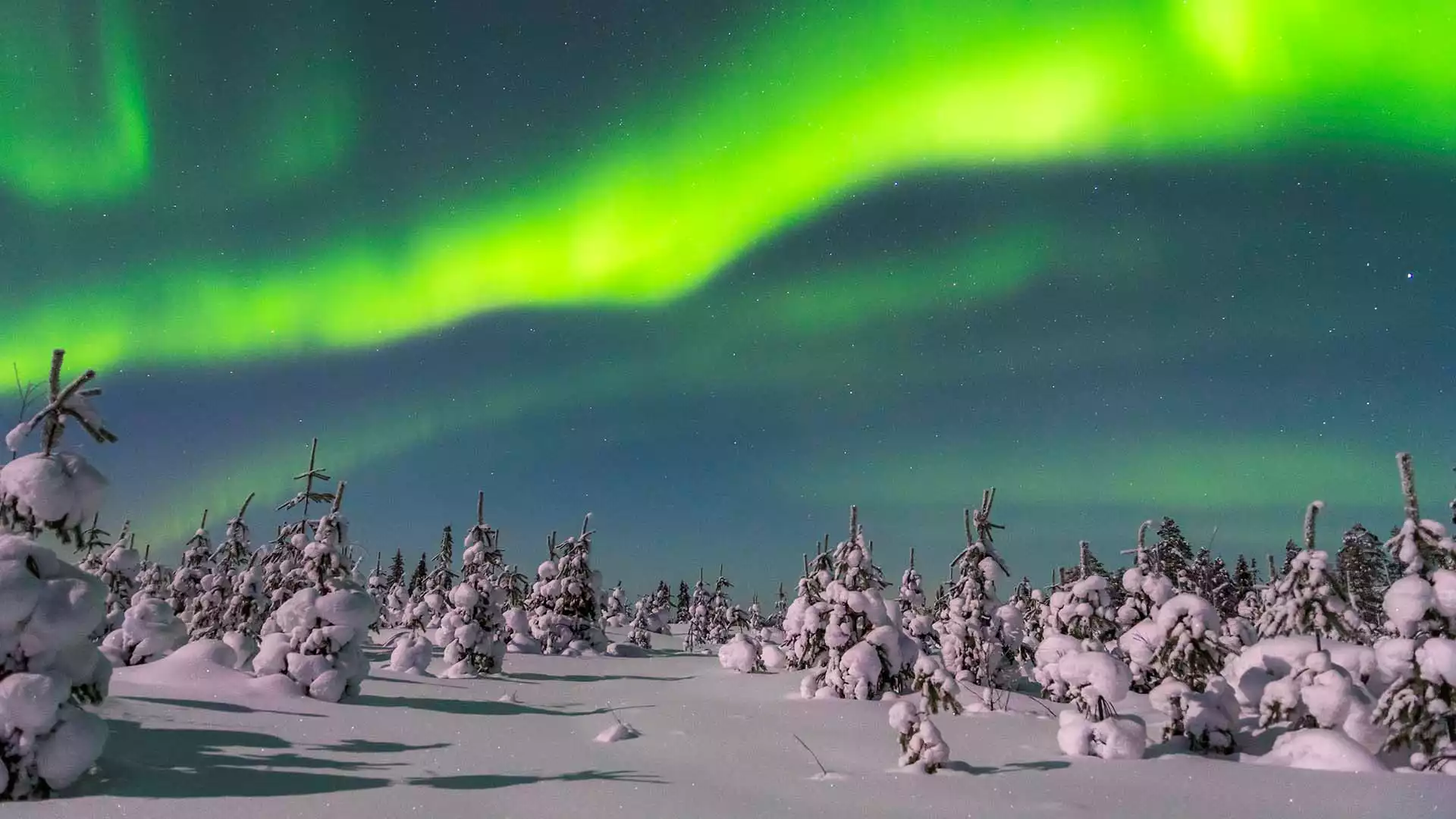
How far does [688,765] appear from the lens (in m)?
13.9

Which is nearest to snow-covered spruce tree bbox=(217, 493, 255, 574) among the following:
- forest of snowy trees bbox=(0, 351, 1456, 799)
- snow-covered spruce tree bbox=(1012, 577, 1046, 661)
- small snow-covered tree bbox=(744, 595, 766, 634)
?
forest of snowy trees bbox=(0, 351, 1456, 799)

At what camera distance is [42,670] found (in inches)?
386

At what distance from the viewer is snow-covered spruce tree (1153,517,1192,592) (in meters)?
54.6

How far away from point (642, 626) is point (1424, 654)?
63.0 m

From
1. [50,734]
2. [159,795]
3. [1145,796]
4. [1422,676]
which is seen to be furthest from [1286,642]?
[50,734]

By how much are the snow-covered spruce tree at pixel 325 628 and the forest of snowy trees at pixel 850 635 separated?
56 millimetres

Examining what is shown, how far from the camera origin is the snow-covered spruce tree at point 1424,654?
43.6 feet

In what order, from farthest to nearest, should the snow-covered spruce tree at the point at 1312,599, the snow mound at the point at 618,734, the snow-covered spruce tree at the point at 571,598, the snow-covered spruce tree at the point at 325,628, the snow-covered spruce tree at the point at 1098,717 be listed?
the snow-covered spruce tree at the point at 571,598
the snow-covered spruce tree at the point at 1312,599
the snow-covered spruce tree at the point at 325,628
the snow mound at the point at 618,734
the snow-covered spruce tree at the point at 1098,717

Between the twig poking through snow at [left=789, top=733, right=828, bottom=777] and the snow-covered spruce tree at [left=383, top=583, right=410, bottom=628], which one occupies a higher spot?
the twig poking through snow at [left=789, top=733, right=828, bottom=777]

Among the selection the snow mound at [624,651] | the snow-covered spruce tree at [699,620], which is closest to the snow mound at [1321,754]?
the snow mound at [624,651]

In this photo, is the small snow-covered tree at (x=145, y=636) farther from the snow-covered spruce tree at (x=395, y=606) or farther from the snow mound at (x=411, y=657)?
the snow-covered spruce tree at (x=395, y=606)

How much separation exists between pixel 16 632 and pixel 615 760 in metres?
8.80

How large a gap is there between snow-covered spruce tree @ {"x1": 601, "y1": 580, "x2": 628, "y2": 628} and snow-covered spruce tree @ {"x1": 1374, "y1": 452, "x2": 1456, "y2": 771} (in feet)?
254

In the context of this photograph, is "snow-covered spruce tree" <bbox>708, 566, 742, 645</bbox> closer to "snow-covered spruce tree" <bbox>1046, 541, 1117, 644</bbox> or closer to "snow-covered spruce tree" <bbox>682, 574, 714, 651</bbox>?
"snow-covered spruce tree" <bbox>682, 574, 714, 651</bbox>
